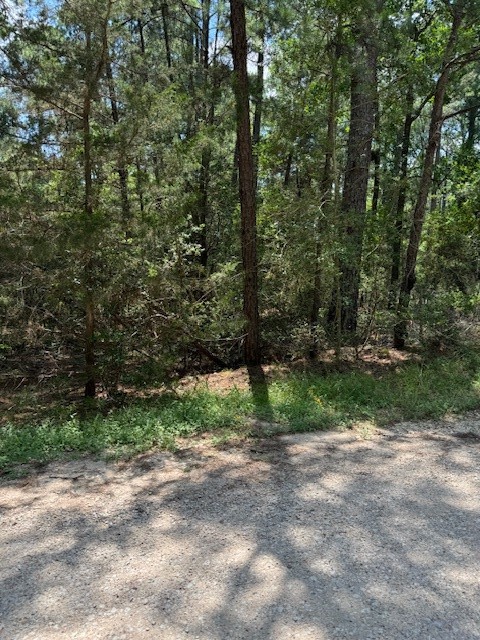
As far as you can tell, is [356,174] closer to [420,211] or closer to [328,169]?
[328,169]

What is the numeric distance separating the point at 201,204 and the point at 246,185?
3280 millimetres

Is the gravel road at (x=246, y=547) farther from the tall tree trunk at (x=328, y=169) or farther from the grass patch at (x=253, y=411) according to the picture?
the tall tree trunk at (x=328, y=169)

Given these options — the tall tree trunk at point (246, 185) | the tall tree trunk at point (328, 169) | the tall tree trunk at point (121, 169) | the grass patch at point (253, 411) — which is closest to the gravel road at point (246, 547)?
the grass patch at point (253, 411)

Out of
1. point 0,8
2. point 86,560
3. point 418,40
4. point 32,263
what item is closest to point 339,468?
point 86,560

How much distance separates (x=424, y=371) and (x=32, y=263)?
6.55 metres

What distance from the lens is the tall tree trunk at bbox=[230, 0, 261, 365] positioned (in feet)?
25.0

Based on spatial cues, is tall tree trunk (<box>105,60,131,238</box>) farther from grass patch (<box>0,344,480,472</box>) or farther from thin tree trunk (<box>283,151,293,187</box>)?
thin tree trunk (<box>283,151,293,187</box>)

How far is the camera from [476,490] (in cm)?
373

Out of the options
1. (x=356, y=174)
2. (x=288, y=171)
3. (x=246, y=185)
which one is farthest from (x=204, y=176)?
(x=356, y=174)

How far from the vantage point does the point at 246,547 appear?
2938 mm

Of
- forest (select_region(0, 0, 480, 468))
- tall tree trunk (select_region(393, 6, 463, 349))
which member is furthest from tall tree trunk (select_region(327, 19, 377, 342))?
tall tree trunk (select_region(393, 6, 463, 349))

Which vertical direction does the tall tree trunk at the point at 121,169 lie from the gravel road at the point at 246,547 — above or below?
above

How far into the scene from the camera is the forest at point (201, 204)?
6391 mm

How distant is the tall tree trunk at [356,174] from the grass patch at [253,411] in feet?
5.71
